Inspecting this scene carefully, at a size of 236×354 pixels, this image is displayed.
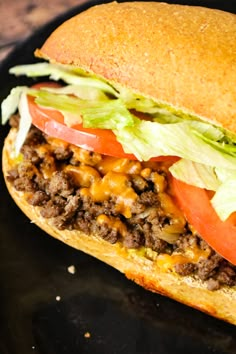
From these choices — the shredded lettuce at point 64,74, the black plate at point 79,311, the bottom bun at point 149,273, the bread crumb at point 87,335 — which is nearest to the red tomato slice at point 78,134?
the shredded lettuce at point 64,74

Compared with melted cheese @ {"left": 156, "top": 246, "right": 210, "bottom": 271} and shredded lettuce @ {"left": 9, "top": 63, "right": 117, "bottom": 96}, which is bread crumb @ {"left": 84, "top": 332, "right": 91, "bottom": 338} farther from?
shredded lettuce @ {"left": 9, "top": 63, "right": 117, "bottom": 96}

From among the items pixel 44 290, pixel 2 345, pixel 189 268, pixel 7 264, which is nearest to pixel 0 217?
pixel 7 264

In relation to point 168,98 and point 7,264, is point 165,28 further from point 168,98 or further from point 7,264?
point 7,264

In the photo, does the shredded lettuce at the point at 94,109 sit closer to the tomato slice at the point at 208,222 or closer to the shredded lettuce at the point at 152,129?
the shredded lettuce at the point at 152,129

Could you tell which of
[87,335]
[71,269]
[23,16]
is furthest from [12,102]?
[23,16]

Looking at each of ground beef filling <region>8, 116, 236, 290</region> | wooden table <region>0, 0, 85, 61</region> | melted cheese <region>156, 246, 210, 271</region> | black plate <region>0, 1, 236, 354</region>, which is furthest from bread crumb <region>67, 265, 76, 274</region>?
wooden table <region>0, 0, 85, 61</region>

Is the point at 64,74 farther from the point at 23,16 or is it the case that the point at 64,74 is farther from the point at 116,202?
the point at 23,16
